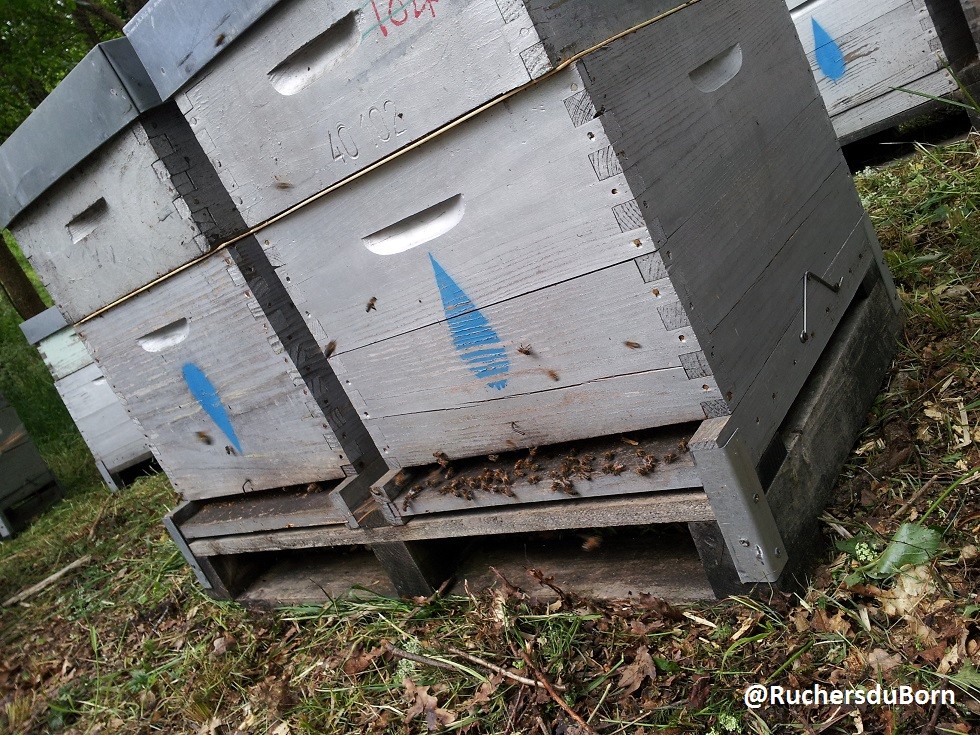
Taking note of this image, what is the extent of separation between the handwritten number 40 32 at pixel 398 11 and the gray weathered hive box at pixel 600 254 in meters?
0.25

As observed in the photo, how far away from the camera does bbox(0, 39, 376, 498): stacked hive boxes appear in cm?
250

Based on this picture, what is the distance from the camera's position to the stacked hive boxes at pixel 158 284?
250 centimetres

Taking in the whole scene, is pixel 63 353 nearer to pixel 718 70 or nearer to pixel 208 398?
pixel 208 398

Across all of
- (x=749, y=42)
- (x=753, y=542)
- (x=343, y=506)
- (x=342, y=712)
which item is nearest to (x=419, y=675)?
(x=342, y=712)

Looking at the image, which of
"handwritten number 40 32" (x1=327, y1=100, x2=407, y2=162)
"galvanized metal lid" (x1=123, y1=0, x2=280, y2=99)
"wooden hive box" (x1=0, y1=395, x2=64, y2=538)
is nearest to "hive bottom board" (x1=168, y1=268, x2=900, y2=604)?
"handwritten number 40 32" (x1=327, y1=100, x2=407, y2=162)

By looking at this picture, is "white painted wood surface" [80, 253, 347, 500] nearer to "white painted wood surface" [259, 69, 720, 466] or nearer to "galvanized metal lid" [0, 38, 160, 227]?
"white painted wood surface" [259, 69, 720, 466]

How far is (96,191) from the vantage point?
106 inches

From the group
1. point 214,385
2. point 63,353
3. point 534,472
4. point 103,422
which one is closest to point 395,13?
point 534,472

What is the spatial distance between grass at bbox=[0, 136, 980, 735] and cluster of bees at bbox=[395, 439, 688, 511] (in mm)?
353

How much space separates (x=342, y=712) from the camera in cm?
228

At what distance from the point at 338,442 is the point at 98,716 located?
4.77 ft


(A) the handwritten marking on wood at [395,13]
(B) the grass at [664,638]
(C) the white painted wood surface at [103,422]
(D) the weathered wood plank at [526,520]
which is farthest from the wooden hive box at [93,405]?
(A) the handwritten marking on wood at [395,13]

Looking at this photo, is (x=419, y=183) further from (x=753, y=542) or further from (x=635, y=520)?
(x=753, y=542)

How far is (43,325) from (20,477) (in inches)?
59.3
